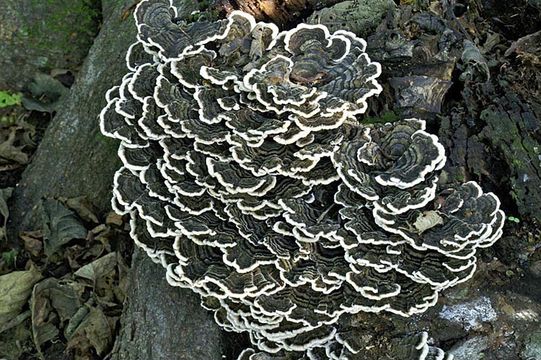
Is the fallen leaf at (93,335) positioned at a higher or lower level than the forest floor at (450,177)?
lower

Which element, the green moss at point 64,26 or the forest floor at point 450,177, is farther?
the green moss at point 64,26

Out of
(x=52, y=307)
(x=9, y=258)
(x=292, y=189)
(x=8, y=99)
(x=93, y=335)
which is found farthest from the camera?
(x=8, y=99)

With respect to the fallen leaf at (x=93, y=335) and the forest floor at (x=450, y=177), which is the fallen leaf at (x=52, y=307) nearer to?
the forest floor at (x=450, y=177)

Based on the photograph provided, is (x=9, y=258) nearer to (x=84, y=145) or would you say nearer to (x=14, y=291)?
(x=14, y=291)

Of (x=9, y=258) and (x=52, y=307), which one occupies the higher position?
(x=9, y=258)

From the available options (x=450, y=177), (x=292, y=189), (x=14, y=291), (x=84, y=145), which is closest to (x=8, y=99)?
(x=84, y=145)

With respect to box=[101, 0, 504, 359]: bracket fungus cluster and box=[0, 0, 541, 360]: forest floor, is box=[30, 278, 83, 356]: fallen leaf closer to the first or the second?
box=[0, 0, 541, 360]: forest floor

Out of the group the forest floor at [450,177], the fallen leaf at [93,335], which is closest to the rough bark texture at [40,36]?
the forest floor at [450,177]

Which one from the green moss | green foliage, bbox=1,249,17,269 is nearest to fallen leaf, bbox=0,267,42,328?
green foliage, bbox=1,249,17,269
